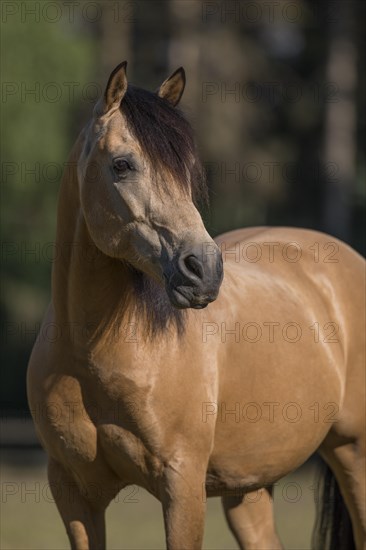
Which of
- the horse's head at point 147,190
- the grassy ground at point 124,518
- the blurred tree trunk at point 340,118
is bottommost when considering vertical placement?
the grassy ground at point 124,518

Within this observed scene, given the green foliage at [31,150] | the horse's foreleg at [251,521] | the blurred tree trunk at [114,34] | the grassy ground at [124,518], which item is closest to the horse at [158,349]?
the horse's foreleg at [251,521]

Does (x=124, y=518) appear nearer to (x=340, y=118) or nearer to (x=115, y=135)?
(x=115, y=135)

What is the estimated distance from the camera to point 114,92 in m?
3.58

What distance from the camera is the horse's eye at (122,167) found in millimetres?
3488

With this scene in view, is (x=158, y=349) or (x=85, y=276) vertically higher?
(x=85, y=276)

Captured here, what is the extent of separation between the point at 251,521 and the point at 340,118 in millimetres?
11158

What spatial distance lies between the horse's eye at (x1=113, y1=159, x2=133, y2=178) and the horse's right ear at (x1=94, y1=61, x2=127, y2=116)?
224 millimetres

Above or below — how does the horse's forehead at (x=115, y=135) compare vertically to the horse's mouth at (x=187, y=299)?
above

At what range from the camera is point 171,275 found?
133 inches

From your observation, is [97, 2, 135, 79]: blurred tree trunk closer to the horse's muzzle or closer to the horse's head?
the horse's head

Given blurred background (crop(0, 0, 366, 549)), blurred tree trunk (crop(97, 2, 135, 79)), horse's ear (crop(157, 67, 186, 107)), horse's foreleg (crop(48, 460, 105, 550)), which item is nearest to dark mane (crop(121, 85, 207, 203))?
horse's ear (crop(157, 67, 186, 107))

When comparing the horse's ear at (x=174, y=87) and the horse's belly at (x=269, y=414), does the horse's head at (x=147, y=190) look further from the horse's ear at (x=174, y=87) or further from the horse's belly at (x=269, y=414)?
the horse's belly at (x=269, y=414)

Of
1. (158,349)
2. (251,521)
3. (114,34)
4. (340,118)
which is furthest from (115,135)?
(114,34)

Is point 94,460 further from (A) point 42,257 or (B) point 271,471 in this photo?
(A) point 42,257
